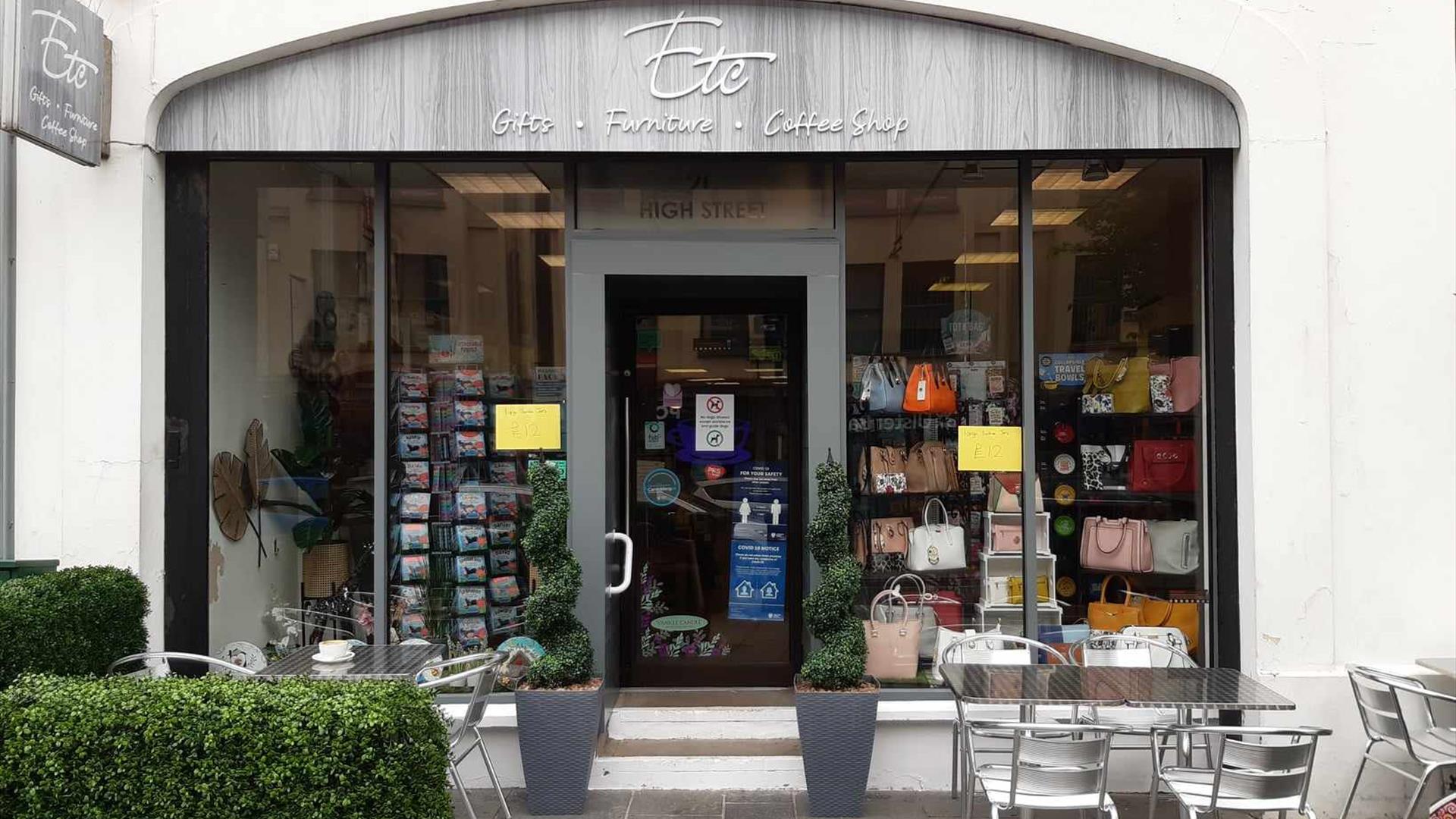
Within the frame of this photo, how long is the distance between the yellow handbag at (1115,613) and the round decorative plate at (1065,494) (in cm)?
53

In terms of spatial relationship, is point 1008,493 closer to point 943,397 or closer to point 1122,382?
point 943,397

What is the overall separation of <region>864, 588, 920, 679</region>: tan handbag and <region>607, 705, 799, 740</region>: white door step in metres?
0.61

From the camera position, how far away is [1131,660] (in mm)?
5223

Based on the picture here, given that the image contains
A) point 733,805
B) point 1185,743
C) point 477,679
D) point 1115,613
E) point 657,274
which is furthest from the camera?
point 1115,613

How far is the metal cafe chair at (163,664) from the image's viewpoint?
14.2 feet

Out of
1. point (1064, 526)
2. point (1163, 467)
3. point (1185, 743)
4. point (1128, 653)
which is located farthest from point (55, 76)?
point (1185, 743)

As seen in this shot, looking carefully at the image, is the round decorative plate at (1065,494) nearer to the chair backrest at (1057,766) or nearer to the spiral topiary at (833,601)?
the spiral topiary at (833,601)

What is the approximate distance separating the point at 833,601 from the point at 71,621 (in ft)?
11.6

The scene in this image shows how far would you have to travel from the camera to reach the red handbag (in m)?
5.77

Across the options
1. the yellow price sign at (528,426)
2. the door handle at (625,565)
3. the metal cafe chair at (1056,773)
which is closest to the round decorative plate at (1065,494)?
the metal cafe chair at (1056,773)

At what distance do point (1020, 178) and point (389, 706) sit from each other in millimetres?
4446

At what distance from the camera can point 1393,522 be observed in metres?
5.17

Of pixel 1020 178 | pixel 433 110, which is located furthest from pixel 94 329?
pixel 1020 178

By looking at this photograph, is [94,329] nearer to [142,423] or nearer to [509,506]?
[142,423]
